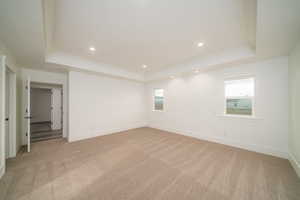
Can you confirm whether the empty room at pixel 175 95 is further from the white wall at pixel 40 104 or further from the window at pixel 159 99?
the white wall at pixel 40 104

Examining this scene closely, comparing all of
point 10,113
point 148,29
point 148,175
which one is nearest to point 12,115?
point 10,113

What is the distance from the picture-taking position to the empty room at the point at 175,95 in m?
1.61

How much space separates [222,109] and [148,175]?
10.2 feet

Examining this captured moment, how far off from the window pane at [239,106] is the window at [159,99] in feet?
9.18

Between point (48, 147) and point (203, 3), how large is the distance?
16.8 ft

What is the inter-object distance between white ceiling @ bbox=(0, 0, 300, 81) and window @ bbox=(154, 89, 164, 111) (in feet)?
8.00

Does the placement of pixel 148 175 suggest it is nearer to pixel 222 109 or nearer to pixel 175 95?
pixel 222 109

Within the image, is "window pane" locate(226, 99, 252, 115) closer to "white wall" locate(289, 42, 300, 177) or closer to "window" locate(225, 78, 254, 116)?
"window" locate(225, 78, 254, 116)

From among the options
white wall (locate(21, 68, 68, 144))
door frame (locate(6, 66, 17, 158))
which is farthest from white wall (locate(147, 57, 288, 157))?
door frame (locate(6, 66, 17, 158))

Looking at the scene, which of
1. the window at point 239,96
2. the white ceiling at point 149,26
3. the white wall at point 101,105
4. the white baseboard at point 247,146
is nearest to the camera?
the white ceiling at point 149,26

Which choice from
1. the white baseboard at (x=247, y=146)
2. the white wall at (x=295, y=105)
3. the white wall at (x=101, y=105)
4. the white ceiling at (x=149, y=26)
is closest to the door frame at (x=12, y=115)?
the white wall at (x=101, y=105)

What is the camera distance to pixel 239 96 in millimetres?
3295

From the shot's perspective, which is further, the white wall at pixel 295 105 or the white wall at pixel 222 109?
the white wall at pixel 222 109

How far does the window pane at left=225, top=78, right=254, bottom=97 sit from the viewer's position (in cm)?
314
